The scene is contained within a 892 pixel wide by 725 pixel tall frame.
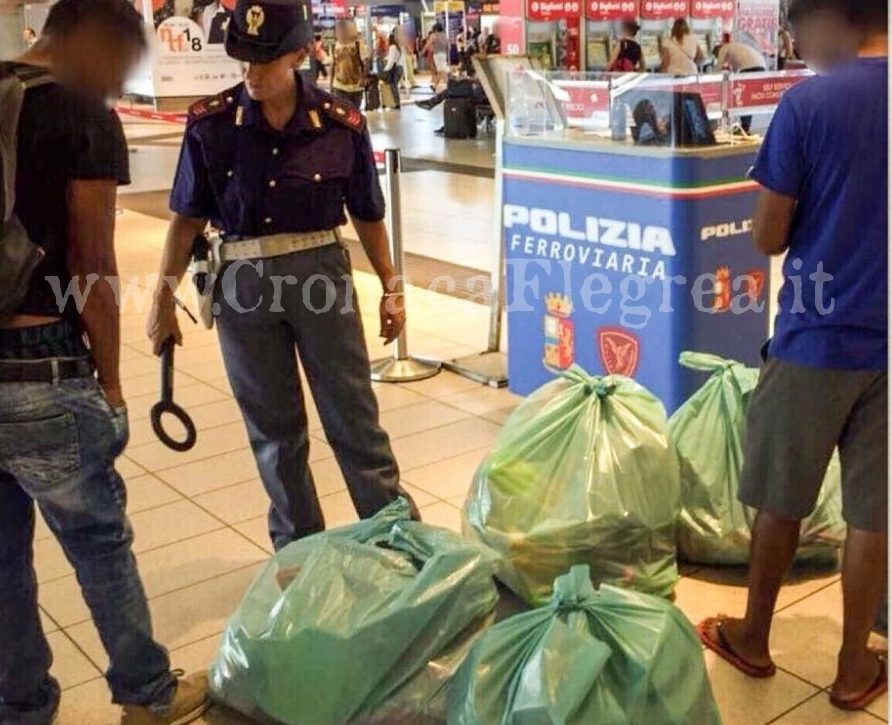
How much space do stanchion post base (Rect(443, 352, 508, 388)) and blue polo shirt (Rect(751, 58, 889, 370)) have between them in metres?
2.41

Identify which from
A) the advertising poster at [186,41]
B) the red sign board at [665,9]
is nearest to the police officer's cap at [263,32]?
the advertising poster at [186,41]

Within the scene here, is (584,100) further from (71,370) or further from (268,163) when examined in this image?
(71,370)

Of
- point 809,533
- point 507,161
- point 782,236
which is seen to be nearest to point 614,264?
point 507,161

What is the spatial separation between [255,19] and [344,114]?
305mm

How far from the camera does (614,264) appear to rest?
3.61 m

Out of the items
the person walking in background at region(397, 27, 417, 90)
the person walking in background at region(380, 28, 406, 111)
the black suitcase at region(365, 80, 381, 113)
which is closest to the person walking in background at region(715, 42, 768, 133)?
the black suitcase at region(365, 80, 381, 113)

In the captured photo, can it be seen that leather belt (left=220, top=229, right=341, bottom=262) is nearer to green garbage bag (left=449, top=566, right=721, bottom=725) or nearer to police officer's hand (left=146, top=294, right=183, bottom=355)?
police officer's hand (left=146, top=294, right=183, bottom=355)

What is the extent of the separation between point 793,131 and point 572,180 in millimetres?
1690

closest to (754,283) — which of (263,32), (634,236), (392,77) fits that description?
(634,236)

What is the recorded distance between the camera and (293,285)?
Answer: 2629 millimetres

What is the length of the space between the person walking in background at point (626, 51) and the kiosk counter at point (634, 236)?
19.7 ft

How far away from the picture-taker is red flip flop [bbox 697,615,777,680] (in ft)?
7.80

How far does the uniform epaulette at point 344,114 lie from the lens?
2611 mm

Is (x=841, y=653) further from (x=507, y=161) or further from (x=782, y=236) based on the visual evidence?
(x=507, y=161)
